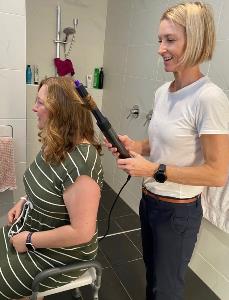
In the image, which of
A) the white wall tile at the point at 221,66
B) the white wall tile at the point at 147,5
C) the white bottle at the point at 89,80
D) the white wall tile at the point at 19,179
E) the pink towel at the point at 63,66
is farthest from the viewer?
the white bottle at the point at 89,80

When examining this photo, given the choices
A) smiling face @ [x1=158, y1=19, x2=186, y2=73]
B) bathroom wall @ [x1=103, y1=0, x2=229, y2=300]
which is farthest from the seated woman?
bathroom wall @ [x1=103, y1=0, x2=229, y2=300]

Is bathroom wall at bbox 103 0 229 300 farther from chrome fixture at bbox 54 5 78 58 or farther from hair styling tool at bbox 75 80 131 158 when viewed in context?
hair styling tool at bbox 75 80 131 158

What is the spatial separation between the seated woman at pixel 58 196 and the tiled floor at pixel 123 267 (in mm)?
609

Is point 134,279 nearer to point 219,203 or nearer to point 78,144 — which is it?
point 219,203

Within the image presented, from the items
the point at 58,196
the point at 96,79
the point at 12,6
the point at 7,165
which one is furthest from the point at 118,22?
the point at 58,196

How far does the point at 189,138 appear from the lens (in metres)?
0.93

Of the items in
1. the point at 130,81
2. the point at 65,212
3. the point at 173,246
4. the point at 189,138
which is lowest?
the point at 173,246

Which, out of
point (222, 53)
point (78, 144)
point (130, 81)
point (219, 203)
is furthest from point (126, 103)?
point (78, 144)

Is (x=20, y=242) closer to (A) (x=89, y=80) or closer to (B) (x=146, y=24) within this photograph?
(B) (x=146, y=24)

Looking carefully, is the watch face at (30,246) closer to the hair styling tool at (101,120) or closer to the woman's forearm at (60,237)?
the woman's forearm at (60,237)

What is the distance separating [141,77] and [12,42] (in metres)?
1.01

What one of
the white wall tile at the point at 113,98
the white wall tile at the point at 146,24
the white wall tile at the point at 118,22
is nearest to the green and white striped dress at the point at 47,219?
the white wall tile at the point at 146,24

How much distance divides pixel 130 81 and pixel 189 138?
141 cm

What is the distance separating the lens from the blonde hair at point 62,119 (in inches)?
36.3
